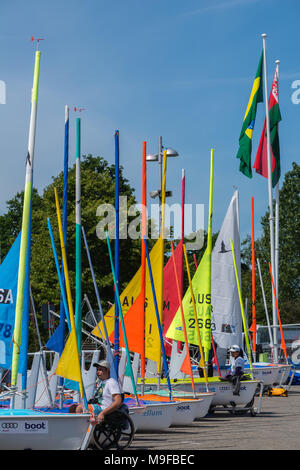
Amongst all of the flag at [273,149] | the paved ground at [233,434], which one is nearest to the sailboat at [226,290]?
the paved ground at [233,434]

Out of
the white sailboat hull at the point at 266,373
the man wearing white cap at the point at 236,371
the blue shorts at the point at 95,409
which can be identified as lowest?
the white sailboat hull at the point at 266,373

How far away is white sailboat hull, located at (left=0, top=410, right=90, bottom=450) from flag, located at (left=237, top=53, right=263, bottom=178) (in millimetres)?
20671

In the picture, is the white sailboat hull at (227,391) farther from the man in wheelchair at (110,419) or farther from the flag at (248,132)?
the flag at (248,132)

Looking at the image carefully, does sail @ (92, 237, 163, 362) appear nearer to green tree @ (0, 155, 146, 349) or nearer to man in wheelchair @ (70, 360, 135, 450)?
man in wheelchair @ (70, 360, 135, 450)

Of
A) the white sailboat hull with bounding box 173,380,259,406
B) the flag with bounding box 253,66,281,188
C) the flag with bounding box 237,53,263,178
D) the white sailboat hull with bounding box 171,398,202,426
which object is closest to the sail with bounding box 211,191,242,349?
the white sailboat hull with bounding box 173,380,259,406

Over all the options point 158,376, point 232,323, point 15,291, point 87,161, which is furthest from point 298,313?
point 15,291

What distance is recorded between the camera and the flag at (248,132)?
3048cm

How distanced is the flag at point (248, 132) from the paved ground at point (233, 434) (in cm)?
1228

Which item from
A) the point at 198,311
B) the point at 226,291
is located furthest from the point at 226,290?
the point at 198,311

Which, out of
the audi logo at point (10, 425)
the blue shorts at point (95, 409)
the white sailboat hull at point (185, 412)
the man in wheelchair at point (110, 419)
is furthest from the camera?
the white sailboat hull at point (185, 412)

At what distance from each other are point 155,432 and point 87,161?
29456mm

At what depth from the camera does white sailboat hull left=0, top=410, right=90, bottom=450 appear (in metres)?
10.7

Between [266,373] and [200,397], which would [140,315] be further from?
[266,373]

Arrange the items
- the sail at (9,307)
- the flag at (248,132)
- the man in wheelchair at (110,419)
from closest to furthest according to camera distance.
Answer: the man in wheelchair at (110,419) → the sail at (9,307) → the flag at (248,132)
